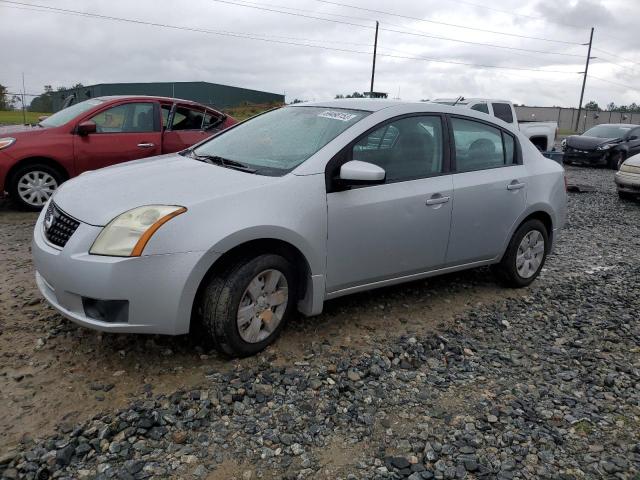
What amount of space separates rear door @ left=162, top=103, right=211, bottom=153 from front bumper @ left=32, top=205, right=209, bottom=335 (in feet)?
17.3

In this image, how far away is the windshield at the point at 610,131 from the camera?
56.9 ft

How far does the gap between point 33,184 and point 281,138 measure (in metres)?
4.75

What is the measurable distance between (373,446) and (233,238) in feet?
4.42

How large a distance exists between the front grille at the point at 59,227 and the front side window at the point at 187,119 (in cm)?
511

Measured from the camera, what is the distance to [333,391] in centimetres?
313

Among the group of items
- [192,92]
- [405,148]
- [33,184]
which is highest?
[192,92]

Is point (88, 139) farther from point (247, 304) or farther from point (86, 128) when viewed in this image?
point (247, 304)

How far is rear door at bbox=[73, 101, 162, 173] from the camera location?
7398mm

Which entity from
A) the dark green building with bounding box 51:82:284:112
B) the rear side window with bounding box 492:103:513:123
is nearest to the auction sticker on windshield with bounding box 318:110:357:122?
the rear side window with bounding box 492:103:513:123

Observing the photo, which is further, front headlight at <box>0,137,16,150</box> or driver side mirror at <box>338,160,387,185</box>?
front headlight at <box>0,137,16,150</box>

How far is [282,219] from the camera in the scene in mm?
3289

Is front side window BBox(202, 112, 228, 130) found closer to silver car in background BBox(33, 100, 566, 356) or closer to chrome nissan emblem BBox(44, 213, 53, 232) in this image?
silver car in background BBox(33, 100, 566, 356)

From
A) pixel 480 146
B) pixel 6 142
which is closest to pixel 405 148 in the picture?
pixel 480 146

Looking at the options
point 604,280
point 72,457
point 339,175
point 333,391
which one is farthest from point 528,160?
point 72,457
